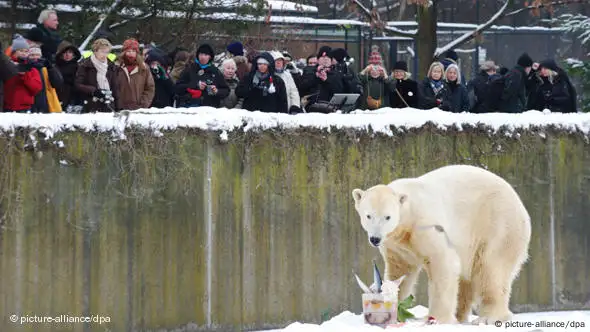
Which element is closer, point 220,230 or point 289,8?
point 220,230

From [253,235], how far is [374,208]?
2858 mm

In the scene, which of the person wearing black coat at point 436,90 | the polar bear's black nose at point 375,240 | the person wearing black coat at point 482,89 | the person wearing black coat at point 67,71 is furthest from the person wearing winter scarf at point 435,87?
the polar bear's black nose at point 375,240

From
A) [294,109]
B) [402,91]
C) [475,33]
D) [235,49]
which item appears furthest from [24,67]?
[475,33]

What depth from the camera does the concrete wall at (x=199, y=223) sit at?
32.4ft

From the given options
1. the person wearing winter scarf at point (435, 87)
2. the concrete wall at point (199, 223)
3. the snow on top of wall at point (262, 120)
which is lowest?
the concrete wall at point (199, 223)

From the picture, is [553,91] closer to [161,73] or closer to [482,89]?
[482,89]

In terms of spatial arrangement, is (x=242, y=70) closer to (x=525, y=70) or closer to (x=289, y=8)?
(x=525, y=70)

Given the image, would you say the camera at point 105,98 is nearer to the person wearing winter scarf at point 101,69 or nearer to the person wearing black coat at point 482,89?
the person wearing winter scarf at point 101,69

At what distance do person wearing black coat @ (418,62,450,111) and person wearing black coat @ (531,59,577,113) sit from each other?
1.16 metres

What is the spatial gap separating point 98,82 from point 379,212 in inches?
186

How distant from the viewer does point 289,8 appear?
22.4 metres

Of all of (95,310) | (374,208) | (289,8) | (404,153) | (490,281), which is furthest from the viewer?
(289,8)

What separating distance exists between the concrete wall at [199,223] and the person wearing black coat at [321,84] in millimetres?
2011

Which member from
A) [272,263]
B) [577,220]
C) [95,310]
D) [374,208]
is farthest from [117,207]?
[577,220]
